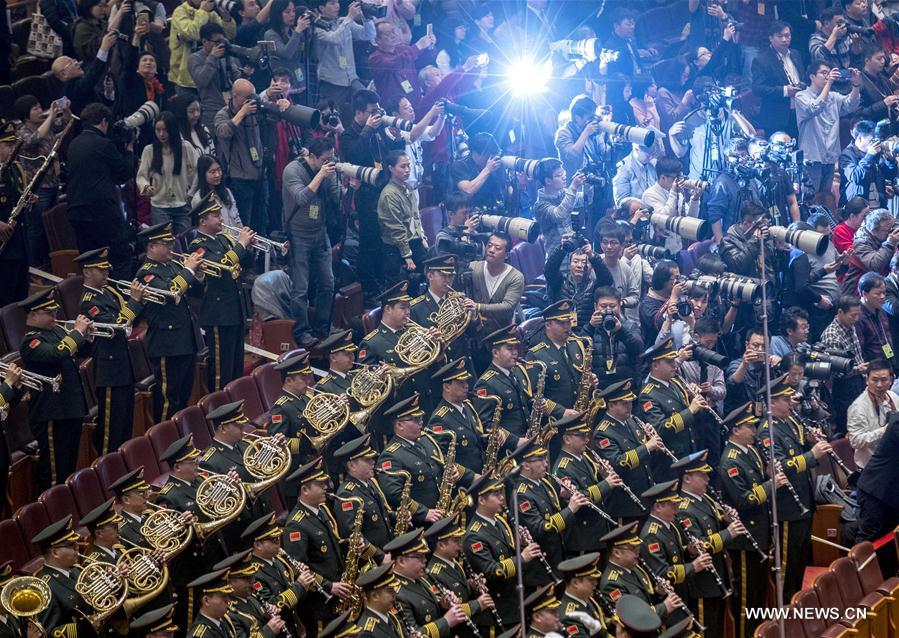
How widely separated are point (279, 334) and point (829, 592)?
4.70 m

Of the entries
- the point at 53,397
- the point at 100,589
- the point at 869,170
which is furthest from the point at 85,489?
the point at 869,170

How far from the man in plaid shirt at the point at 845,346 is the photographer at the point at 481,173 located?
2992 millimetres

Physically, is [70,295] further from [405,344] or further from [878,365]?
[878,365]

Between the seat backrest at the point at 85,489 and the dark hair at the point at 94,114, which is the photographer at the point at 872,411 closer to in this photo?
the seat backrest at the point at 85,489

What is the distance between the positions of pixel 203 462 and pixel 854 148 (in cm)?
822

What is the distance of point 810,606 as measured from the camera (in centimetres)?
1099

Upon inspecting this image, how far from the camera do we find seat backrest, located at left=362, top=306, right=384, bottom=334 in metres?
13.4

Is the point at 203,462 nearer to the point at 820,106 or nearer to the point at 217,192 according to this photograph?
the point at 217,192

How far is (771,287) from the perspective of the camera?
45.7 feet

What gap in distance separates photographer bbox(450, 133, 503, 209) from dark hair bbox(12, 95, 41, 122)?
3.59 meters

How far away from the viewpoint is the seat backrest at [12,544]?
35.1 ft

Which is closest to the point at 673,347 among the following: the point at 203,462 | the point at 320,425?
the point at 320,425

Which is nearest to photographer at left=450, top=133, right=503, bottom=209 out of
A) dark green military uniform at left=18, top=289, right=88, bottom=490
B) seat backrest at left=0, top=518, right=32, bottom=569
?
dark green military uniform at left=18, top=289, right=88, bottom=490

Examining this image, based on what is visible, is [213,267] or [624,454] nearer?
[624,454]
